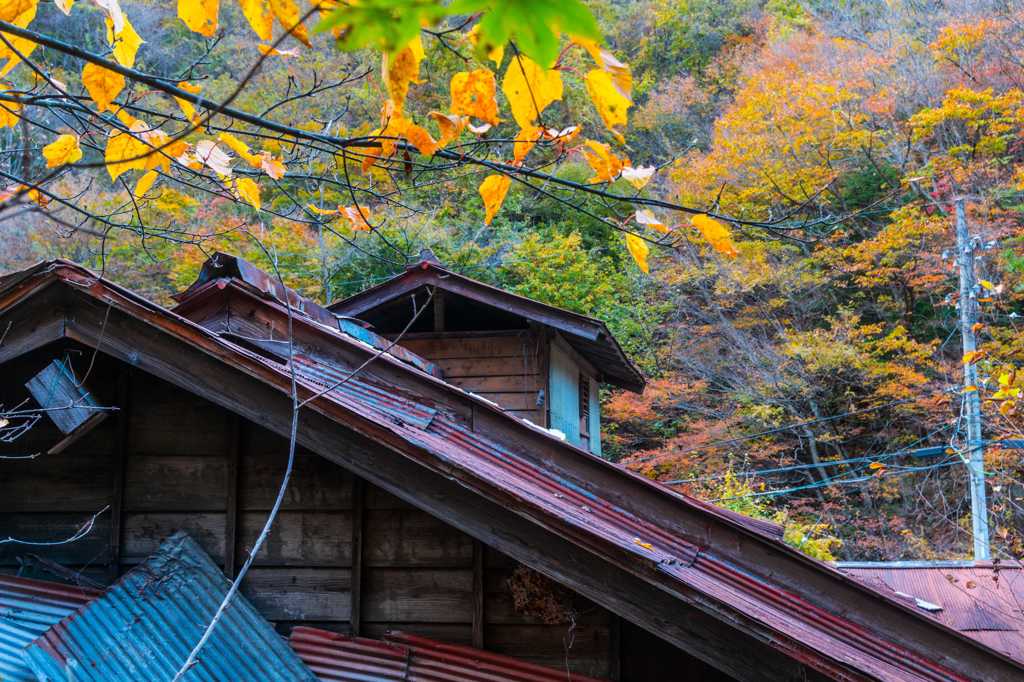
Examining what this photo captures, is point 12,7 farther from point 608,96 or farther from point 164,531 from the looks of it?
point 164,531

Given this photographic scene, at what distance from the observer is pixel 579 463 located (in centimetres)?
396

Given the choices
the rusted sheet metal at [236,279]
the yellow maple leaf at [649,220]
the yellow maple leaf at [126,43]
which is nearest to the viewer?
the yellow maple leaf at [649,220]

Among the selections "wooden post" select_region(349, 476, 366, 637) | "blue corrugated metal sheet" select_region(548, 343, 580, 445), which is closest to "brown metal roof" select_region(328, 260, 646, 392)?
"blue corrugated metal sheet" select_region(548, 343, 580, 445)

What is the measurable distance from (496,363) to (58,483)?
6.55 m

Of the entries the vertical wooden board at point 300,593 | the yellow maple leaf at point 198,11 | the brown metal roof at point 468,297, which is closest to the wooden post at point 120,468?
the vertical wooden board at point 300,593

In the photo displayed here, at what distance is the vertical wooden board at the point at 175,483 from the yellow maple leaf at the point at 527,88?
285cm

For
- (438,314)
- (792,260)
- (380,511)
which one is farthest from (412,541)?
(792,260)

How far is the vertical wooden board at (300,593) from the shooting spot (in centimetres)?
379

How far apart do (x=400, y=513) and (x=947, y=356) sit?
1790cm

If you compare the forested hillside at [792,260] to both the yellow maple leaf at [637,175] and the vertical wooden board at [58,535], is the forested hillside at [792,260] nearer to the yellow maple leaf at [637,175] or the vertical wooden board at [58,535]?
the vertical wooden board at [58,535]

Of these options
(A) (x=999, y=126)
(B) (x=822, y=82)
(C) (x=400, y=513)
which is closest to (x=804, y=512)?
(A) (x=999, y=126)

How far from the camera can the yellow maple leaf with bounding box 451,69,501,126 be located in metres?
2.04

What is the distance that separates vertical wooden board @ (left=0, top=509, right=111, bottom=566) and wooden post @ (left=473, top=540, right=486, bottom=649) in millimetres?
1866

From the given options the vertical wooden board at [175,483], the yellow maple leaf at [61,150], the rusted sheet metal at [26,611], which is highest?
the yellow maple leaf at [61,150]
